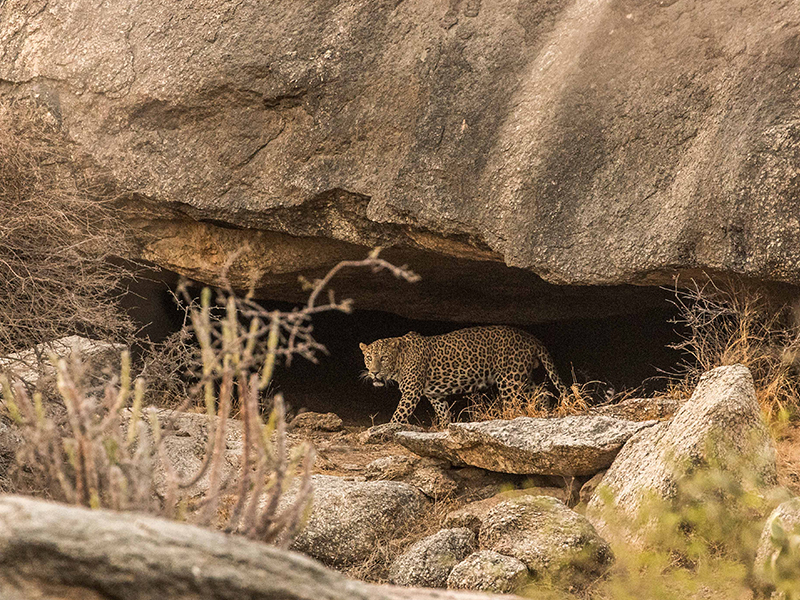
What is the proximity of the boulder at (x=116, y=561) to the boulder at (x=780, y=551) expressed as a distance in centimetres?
189

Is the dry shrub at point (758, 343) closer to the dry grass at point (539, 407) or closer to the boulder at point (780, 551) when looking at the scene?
the dry grass at point (539, 407)

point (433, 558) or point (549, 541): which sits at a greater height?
point (549, 541)

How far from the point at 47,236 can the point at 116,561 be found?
17.9ft

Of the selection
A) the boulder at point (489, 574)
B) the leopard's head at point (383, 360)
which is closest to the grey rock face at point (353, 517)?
the boulder at point (489, 574)

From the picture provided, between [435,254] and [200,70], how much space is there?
8.25ft

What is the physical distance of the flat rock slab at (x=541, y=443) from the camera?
19.3 ft

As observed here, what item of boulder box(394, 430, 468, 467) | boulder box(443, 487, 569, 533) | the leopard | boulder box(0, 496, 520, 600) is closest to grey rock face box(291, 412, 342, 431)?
the leopard

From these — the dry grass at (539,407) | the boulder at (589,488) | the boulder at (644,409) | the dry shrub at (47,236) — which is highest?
the dry shrub at (47,236)

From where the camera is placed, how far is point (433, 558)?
535 centimetres

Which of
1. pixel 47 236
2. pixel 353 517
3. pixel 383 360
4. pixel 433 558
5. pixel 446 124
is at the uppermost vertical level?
pixel 446 124

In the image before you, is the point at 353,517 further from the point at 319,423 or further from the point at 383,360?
the point at 383,360

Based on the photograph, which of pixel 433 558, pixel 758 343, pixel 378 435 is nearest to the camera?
pixel 433 558

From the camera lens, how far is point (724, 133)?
19.7ft

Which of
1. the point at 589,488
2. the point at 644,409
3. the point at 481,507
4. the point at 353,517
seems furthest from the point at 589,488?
the point at 353,517
